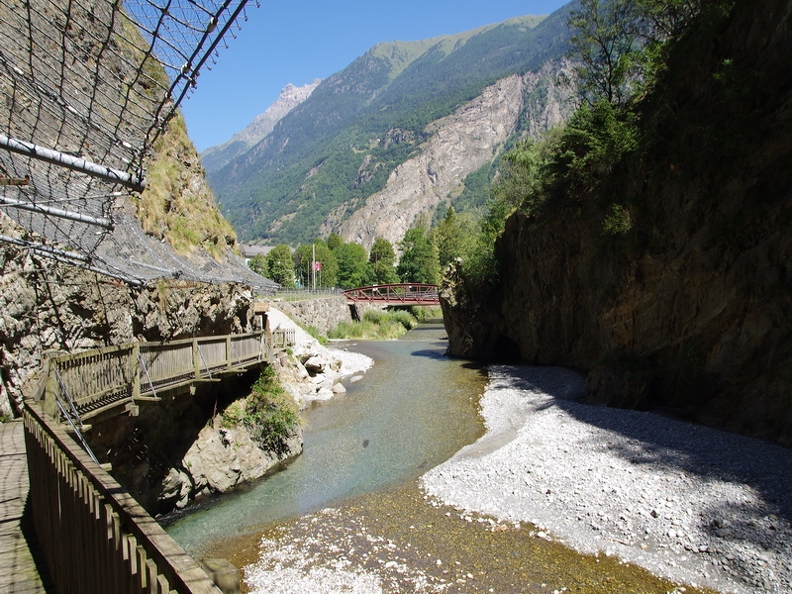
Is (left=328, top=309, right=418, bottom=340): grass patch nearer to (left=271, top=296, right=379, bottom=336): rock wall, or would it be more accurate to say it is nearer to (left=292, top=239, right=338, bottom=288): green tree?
(left=271, top=296, right=379, bottom=336): rock wall

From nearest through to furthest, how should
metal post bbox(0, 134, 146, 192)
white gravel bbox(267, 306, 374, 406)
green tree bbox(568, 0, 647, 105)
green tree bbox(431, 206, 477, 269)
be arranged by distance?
metal post bbox(0, 134, 146, 192) → white gravel bbox(267, 306, 374, 406) → green tree bbox(568, 0, 647, 105) → green tree bbox(431, 206, 477, 269)

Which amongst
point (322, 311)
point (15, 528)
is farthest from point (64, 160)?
point (322, 311)

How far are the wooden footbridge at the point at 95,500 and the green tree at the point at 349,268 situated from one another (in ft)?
268

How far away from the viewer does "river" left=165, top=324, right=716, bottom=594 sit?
8.27 metres

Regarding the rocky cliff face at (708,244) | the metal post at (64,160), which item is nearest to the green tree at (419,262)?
the rocky cliff face at (708,244)

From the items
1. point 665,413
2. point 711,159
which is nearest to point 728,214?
point 711,159

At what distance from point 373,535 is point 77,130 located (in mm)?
8836

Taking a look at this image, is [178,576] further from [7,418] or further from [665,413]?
[665,413]

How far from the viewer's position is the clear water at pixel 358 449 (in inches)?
425

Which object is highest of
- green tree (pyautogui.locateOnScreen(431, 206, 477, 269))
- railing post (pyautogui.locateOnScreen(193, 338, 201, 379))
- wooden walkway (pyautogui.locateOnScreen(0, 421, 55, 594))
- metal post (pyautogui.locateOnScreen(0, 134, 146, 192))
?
green tree (pyautogui.locateOnScreen(431, 206, 477, 269))

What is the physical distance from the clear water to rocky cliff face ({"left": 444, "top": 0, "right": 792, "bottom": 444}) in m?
6.21

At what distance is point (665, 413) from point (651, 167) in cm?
836

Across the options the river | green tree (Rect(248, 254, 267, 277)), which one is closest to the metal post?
the river

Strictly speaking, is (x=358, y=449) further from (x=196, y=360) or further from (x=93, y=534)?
(x=93, y=534)
